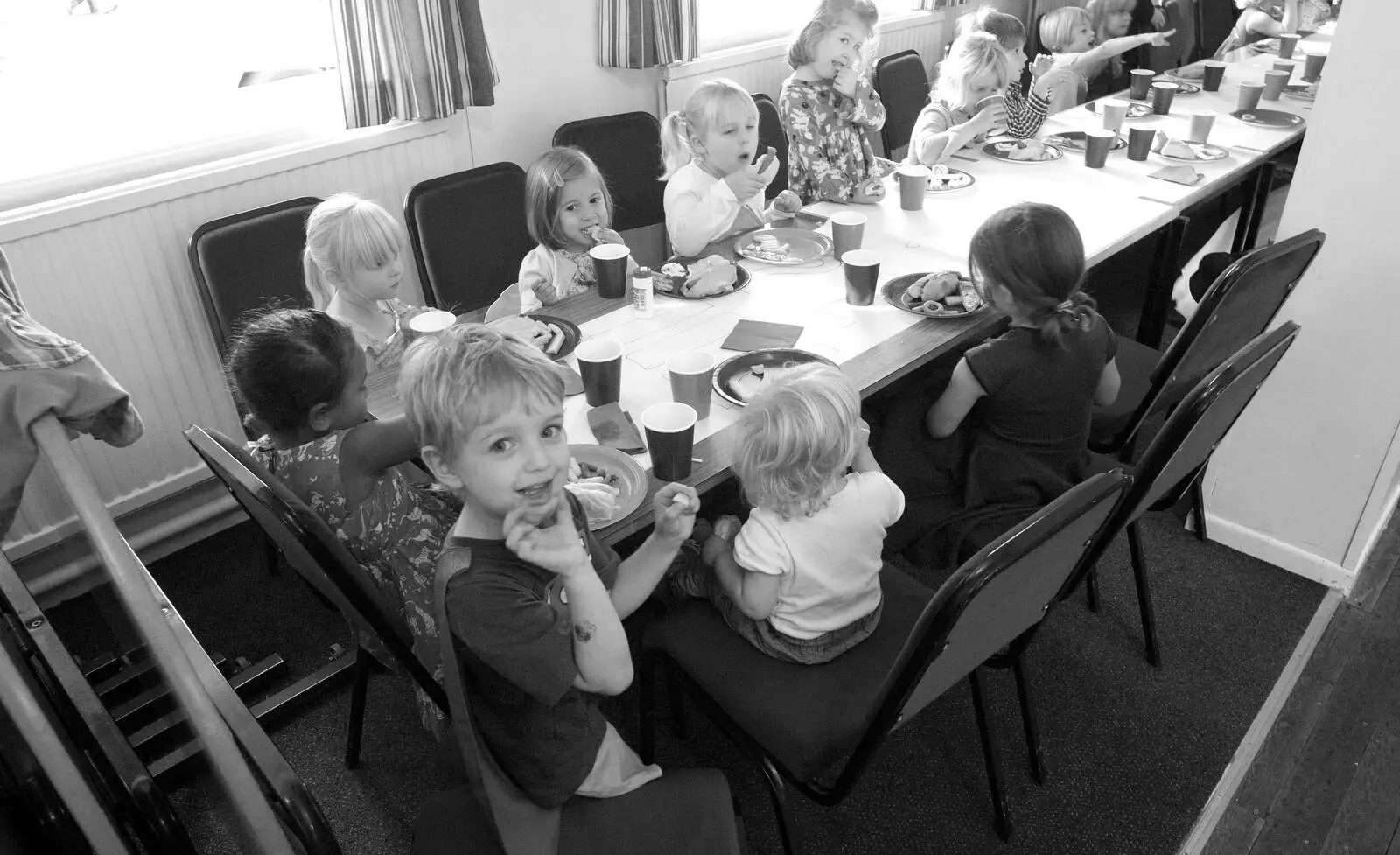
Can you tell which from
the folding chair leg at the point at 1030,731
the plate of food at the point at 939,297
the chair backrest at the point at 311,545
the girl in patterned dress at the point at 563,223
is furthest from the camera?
the girl in patterned dress at the point at 563,223

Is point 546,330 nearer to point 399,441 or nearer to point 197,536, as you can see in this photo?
point 399,441

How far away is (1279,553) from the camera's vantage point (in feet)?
7.89

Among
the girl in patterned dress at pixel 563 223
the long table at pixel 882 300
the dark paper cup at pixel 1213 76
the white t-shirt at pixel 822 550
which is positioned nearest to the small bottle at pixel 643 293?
the long table at pixel 882 300

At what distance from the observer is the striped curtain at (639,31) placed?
3.20m

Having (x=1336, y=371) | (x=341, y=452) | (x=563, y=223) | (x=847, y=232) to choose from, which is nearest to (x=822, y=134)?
(x=847, y=232)

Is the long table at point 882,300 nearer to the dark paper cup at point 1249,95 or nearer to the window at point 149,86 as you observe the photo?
the dark paper cup at point 1249,95

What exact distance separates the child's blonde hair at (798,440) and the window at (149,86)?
1.96 m

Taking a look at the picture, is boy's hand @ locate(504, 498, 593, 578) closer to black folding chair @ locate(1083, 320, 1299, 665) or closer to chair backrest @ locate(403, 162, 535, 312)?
black folding chair @ locate(1083, 320, 1299, 665)

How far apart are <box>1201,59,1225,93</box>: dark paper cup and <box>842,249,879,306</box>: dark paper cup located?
8.30 ft

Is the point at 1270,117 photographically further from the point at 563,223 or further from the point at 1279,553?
the point at 563,223

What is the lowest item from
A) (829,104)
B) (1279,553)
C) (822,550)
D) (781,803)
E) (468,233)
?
(1279,553)

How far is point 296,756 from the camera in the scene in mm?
1994

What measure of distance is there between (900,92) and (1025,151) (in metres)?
1.13

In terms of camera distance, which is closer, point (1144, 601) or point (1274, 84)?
point (1144, 601)
